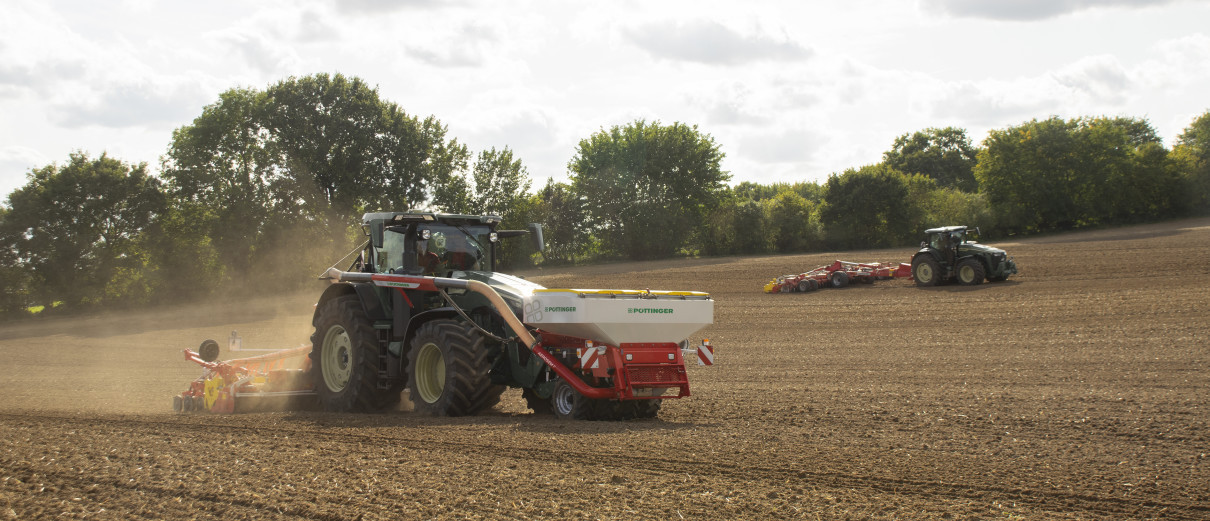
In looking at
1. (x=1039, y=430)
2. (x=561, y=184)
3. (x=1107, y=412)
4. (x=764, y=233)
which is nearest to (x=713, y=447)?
(x=1039, y=430)

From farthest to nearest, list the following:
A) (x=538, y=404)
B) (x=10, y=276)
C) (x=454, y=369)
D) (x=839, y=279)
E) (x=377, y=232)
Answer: (x=10, y=276)
(x=839, y=279)
(x=377, y=232)
(x=538, y=404)
(x=454, y=369)

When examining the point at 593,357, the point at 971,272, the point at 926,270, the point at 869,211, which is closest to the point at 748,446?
the point at 593,357

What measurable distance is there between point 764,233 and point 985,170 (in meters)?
11.9

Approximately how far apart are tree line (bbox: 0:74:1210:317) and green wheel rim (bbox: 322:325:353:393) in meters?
26.1

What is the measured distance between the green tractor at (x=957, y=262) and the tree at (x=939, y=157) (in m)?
Answer: 49.0

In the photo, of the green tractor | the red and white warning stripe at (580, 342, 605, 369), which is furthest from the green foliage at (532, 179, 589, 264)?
the red and white warning stripe at (580, 342, 605, 369)

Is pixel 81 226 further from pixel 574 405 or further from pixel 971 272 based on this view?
pixel 574 405

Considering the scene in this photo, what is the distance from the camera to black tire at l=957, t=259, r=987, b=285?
2608 centimetres

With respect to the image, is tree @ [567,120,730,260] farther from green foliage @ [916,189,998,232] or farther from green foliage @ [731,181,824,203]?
green foliage @ [731,181,824,203]

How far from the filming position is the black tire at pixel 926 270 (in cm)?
2658

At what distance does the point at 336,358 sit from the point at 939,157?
7573 centimetres

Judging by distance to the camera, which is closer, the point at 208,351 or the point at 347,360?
the point at 347,360

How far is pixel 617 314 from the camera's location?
358 inches

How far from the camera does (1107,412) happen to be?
9258mm
